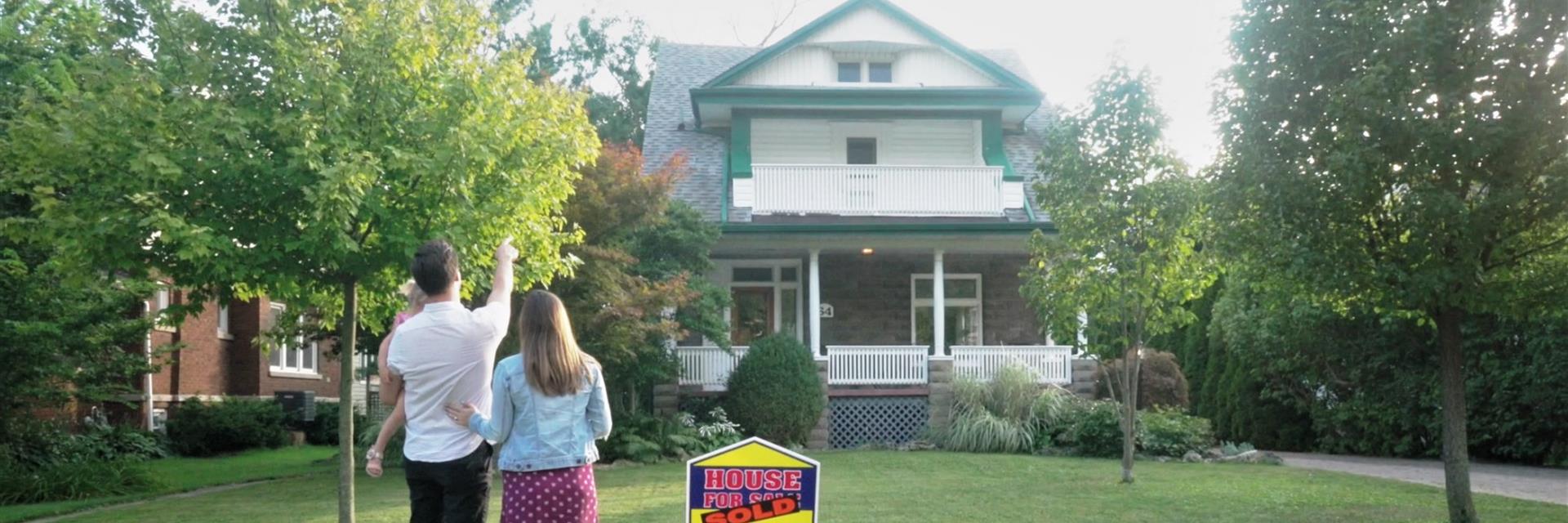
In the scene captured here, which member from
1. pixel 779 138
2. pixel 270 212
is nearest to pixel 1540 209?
pixel 270 212

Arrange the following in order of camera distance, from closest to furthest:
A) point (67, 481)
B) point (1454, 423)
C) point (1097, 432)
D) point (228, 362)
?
point (1454, 423) → point (67, 481) → point (1097, 432) → point (228, 362)

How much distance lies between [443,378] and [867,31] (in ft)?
64.3

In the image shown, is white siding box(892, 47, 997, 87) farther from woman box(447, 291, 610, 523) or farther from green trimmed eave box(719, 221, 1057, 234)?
woman box(447, 291, 610, 523)

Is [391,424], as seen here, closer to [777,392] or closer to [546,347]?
[546,347]

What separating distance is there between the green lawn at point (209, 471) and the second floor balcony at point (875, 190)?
7.89 meters

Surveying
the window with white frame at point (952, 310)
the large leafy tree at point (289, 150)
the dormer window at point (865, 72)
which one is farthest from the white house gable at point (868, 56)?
the large leafy tree at point (289, 150)

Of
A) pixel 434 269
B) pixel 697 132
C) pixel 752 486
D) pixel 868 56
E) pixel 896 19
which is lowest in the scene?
pixel 752 486

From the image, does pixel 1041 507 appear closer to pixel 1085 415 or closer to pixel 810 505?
pixel 810 505

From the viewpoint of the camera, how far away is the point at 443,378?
502cm

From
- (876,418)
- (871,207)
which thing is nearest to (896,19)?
(871,207)

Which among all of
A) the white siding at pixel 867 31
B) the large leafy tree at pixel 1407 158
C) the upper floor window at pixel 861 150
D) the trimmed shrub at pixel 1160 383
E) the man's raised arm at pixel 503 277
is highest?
the white siding at pixel 867 31

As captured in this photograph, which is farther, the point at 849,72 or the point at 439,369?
the point at 849,72

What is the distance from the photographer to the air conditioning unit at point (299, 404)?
26891 millimetres

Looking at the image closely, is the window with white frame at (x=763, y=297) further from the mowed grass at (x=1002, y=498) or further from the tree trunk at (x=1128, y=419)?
the tree trunk at (x=1128, y=419)
